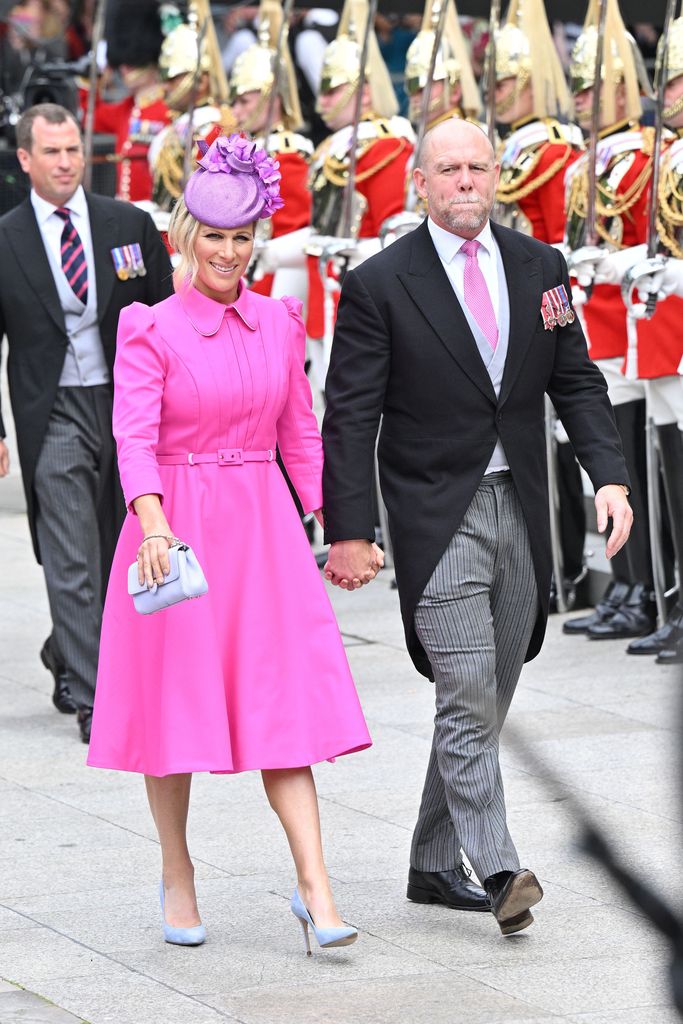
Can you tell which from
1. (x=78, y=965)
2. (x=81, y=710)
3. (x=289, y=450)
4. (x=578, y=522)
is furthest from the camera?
(x=578, y=522)

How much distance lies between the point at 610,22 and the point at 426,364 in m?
3.96

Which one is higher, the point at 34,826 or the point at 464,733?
the point at 464,733

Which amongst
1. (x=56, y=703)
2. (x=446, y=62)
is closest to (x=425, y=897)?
(x=56, y=703)

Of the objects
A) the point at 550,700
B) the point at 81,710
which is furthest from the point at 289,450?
the point at 550,700

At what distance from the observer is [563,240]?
7.75 metres

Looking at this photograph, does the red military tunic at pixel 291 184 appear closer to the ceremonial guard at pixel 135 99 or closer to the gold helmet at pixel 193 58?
the gold helmet at pixel 193 58

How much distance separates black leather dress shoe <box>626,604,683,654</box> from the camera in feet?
23.2

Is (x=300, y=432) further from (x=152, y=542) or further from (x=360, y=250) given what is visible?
(x=360, y=250)

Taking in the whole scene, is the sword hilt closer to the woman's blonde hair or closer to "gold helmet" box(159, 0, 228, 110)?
the woman's blonde hair

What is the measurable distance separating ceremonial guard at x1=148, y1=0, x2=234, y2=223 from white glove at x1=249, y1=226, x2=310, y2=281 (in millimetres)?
547

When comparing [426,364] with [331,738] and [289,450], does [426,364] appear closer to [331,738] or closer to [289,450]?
[289,450]

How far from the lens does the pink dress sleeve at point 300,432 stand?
420 centimetres

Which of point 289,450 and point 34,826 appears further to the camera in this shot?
point 34,826

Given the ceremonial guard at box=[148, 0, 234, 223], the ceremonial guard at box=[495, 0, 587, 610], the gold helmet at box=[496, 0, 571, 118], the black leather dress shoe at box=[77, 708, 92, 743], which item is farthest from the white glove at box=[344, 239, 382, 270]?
the black leather dress shoe at box=[77, 708, 92, 743]
